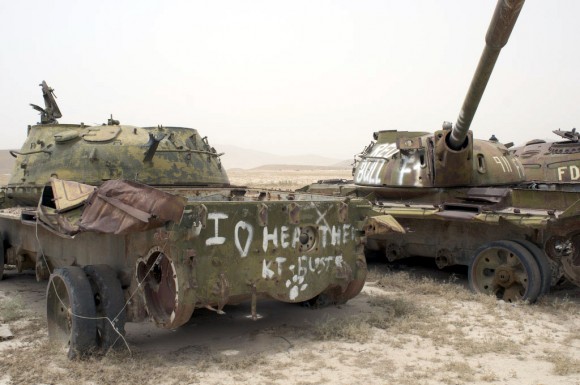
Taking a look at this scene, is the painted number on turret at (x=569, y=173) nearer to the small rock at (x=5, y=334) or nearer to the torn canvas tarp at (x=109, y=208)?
the torn canvas tarp at (x=109, y=208)

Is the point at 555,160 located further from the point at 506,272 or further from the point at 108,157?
the point at 108,157

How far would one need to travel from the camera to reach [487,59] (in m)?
7.38

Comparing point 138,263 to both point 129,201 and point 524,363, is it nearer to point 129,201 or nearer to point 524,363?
point 129,201

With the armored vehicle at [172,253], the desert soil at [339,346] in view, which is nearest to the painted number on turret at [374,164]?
the desert soil at [339,346]

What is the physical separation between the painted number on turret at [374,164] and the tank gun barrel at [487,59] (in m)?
1.48

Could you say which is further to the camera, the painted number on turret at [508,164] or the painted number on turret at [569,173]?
the painted number on turret at [569,173]

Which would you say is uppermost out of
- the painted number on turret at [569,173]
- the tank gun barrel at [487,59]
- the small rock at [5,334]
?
the tank gun barrel at [487,59]

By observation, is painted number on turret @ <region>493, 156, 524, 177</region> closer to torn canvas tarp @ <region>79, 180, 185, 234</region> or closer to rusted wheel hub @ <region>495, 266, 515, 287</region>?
rusted wheel hub @ <region>495, 266, 515, 287</region>

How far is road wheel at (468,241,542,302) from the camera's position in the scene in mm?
7812

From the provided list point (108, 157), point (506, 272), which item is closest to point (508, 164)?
point (506, 272)

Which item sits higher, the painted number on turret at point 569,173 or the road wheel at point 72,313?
the painted number on turret at point 569,173

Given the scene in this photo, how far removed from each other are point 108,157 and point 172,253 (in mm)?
3098

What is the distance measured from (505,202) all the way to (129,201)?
5420 mm

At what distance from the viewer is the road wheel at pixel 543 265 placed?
25.7 feet
